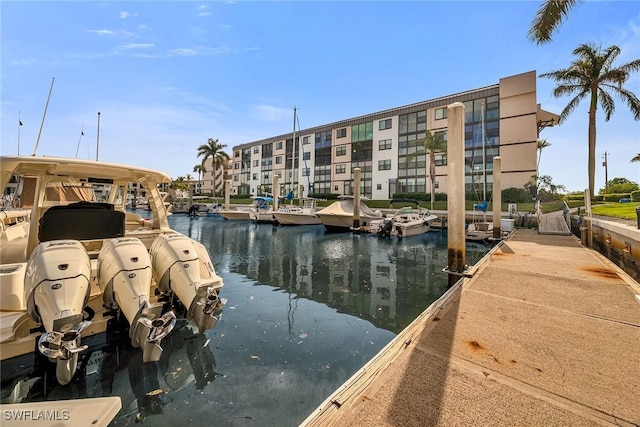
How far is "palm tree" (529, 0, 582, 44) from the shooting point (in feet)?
37.9

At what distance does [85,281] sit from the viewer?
128 inches

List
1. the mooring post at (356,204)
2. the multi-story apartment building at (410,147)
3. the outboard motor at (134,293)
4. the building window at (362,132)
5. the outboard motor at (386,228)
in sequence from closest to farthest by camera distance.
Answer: the outboard motor at (134,293), the outboard motor at (386,228), the mooring post at (356,204), the multi-story apartment building at (410,147), the building window at (362,132)

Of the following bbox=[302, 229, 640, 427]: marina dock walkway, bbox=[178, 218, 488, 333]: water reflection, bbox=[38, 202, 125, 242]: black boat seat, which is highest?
bbox=[38, 202, 125, 242]: black boat seat

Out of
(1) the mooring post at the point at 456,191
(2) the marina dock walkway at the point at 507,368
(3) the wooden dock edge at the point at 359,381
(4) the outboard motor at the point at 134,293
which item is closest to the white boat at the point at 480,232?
(1) the mooring post at the point at 456,191

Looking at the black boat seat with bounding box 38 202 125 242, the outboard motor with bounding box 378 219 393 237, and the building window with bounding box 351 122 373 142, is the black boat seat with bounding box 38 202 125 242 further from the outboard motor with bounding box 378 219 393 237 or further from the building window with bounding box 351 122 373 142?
the building window with bounding box 351 122 373 142

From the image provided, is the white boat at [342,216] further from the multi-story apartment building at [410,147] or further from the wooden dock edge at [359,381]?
the wooden dock edge at [359,381]

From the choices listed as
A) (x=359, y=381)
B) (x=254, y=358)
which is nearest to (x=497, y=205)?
(x=254, y=358)

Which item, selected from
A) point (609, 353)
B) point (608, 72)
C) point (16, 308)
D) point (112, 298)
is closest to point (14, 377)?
point (16, 308)

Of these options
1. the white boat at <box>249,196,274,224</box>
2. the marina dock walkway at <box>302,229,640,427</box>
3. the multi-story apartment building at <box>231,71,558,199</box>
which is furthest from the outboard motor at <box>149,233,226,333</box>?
the multi-story apartment building at <box>231,71,558,199</box>

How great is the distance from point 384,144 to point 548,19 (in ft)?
97.1

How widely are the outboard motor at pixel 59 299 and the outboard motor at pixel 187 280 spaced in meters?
0.92

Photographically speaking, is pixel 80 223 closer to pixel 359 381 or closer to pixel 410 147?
pixel 359 381

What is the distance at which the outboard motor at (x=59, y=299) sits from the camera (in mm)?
2730

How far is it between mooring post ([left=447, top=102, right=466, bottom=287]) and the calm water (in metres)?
1.09
